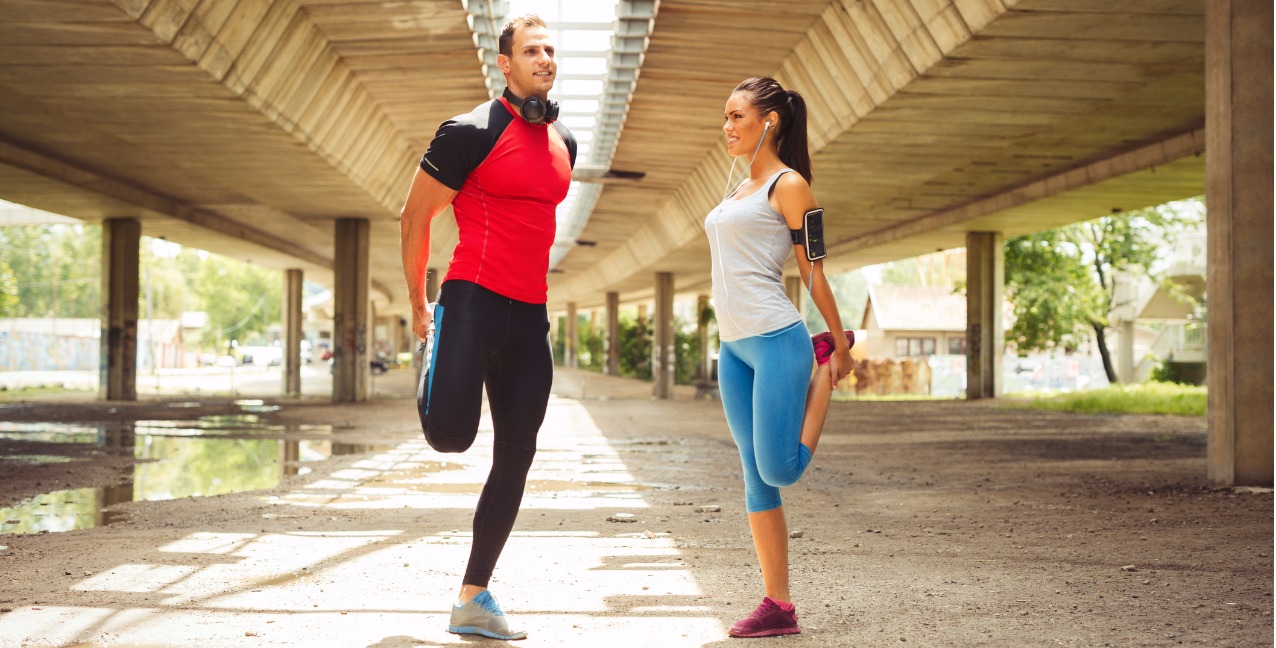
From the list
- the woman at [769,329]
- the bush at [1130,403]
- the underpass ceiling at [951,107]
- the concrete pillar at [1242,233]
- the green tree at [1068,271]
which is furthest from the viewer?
the green tree at [1068,271]

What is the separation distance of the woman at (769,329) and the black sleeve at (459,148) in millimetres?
907

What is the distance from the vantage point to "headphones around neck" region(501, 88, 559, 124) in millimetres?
4461

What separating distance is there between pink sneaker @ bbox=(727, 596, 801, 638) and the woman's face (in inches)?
69.6

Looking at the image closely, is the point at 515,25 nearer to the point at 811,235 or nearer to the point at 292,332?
the point at 811,235

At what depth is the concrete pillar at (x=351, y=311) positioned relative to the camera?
29.4m

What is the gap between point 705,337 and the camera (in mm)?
59938

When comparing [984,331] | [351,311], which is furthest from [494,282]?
[984,331]

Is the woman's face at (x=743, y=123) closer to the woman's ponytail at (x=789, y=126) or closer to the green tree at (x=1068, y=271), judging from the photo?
the woman's ponytail at (x=789, y=126)

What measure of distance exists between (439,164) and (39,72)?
12.7 m

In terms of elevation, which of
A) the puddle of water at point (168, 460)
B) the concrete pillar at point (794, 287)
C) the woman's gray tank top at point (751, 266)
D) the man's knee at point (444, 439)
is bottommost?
the puddle of water at point (168, 460)

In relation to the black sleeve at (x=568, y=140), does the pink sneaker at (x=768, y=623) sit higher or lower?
lower

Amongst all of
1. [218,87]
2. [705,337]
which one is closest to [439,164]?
[218,87]

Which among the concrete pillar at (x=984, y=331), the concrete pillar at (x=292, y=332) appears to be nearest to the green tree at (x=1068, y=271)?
the concrete pillar at (x=984, y=331)

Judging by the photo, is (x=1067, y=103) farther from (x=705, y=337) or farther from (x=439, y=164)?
(x=705, y=337)
